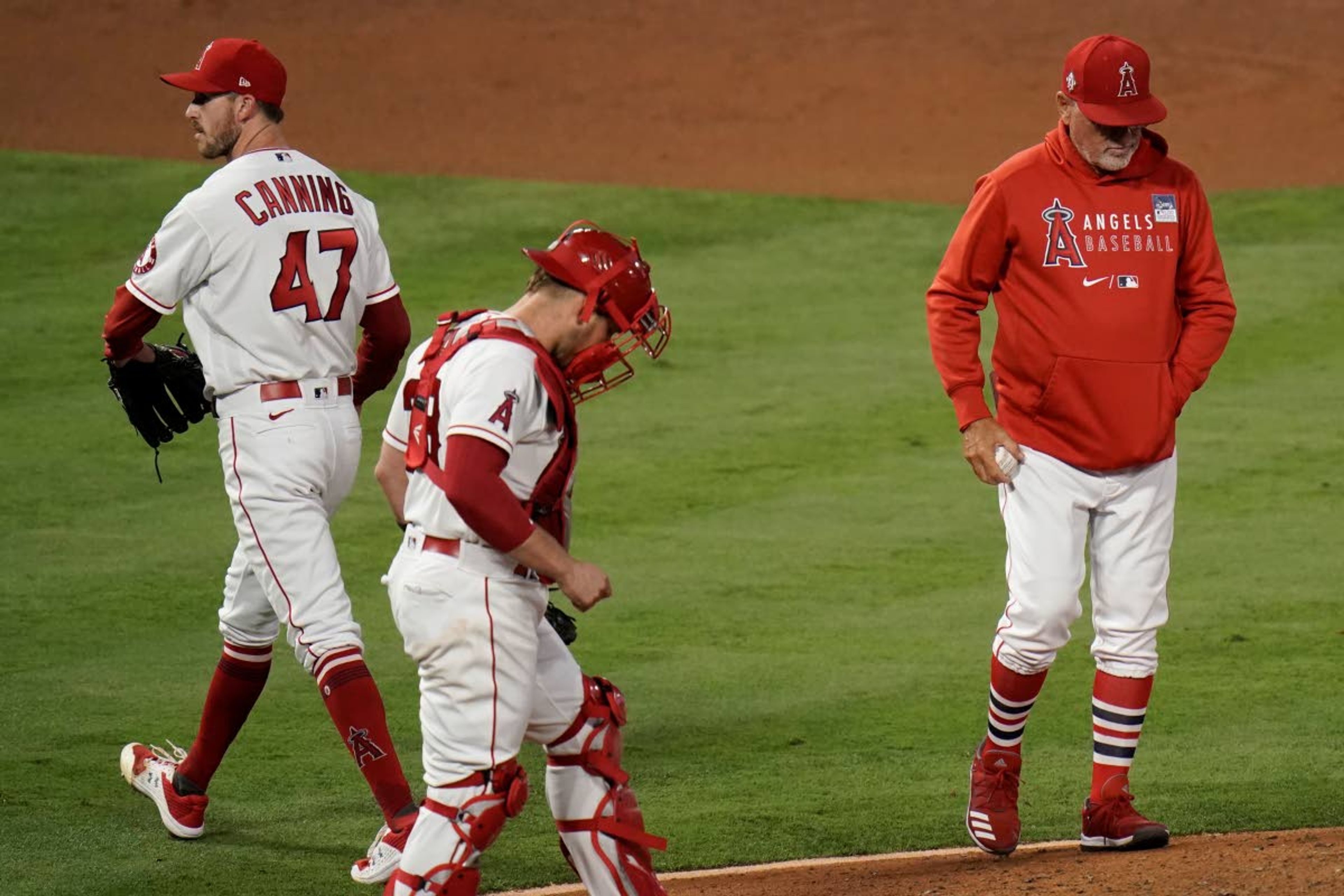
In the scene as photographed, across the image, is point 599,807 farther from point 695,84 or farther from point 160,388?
point 695,84

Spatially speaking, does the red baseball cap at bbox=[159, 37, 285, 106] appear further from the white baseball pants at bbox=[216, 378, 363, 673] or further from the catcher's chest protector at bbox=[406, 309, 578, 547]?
the catcher's chest protector at bbox=[406, 309, 578, 547]

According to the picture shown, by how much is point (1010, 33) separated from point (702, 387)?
47.1 feet

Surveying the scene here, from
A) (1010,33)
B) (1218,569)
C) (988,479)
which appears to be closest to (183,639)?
(988,479)

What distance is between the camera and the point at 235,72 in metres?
5.46

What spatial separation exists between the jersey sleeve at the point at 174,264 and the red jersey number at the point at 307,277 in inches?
8.2

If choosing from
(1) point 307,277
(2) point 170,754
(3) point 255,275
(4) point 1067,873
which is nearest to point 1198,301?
(4) point 1067,873

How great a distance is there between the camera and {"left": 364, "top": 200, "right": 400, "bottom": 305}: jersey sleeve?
18.5 ft

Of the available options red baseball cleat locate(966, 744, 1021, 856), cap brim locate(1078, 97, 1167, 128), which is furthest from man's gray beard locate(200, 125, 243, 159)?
red baseball cleat locate(966, 744, 1021, 856)

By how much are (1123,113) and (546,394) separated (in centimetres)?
184

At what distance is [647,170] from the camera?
1895cm

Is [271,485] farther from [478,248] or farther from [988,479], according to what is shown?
[478,248]

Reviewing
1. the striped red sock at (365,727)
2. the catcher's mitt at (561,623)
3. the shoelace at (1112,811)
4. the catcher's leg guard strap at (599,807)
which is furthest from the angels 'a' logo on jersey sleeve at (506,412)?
the shoelace at (1112,811)

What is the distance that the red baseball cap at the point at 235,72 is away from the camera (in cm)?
544

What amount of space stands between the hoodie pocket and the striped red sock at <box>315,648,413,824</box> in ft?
6.28
